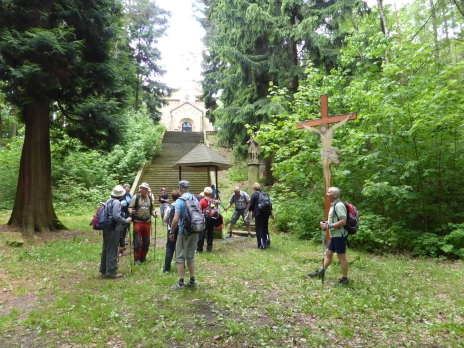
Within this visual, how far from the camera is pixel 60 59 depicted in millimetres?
9078

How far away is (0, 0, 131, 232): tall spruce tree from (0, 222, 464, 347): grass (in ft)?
10.3

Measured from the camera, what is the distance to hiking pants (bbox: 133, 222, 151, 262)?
6887 mm

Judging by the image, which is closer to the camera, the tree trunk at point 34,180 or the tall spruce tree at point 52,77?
the tall spruce tree at point 52,77

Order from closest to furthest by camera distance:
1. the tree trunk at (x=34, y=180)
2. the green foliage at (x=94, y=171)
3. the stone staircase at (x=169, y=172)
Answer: the tree trunk at (x=34, y=180)
the green foliage at (x=94, y=171)
the stone staircase at (x=169, y=172)

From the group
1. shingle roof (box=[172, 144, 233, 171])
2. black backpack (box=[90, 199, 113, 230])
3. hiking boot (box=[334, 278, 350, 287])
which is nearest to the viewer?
hiking boot (box=[334, 278, 350, 287])

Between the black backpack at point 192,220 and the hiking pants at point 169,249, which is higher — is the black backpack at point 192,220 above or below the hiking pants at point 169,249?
above

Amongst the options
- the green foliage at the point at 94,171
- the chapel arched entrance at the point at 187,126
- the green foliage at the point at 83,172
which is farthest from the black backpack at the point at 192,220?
the chapel arched entrance at the point at 187,126

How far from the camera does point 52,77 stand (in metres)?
8.98

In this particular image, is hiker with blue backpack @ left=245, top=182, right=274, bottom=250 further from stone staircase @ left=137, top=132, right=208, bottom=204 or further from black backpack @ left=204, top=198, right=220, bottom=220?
stone staircase @ left=137, top=132, right=208, bottom=204

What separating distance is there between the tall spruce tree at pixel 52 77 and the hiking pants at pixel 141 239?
4.41m

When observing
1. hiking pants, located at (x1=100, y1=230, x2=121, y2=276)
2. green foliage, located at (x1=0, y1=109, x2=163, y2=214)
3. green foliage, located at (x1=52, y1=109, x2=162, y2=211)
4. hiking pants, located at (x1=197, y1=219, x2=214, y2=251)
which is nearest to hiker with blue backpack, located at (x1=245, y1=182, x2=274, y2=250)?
hiking pants, located at (x1=197, y1=219, x2=214, y2=251)

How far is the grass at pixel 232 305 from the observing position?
3768 millimetres

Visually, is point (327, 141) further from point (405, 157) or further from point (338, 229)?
point (405, 157)

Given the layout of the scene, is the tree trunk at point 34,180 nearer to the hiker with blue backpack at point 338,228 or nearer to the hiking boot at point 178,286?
the hiking boot at point 178,286
